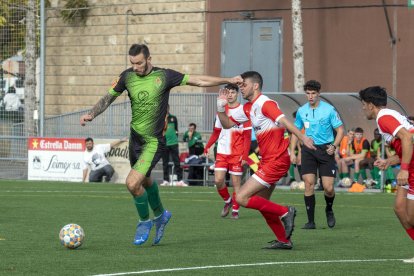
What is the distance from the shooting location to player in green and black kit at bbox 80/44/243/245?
1283 cm

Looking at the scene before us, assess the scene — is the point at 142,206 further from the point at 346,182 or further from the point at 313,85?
the point at 346,182

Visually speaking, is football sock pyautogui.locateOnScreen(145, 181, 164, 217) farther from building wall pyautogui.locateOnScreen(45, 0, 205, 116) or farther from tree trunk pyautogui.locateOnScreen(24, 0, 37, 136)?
tree trunk pyautogui.locateOnScreen(24, 0, 37, 136)

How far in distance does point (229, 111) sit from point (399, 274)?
7.91 m

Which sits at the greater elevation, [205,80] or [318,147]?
[205,80]

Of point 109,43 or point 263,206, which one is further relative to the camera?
point 109,43

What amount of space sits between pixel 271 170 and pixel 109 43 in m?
27.2

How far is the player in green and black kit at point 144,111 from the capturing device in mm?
12828

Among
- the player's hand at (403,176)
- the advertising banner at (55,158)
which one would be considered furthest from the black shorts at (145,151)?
the advertising banner at (55,158)

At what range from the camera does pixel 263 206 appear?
1264 cm

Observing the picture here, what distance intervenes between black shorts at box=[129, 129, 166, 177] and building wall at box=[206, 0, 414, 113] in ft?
66.4

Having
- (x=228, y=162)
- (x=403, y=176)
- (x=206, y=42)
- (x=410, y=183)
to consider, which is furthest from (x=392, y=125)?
(x=206, y=42)

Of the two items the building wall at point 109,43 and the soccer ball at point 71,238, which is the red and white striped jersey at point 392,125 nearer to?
the soccer ball at point 71,238

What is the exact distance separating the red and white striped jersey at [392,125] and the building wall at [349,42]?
21.4 metres

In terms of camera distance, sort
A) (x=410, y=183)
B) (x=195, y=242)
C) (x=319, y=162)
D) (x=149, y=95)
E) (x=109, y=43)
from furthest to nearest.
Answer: (x=109, y=43)
(x=319, y=162)
(x=195, y=242)
(x=149, y=95)
(x=410, y=183)
